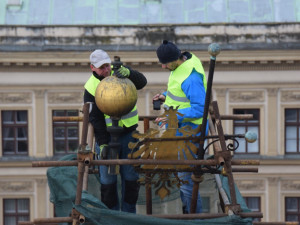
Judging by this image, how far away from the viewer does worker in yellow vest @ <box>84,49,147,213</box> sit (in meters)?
11.9

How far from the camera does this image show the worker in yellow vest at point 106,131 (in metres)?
11.9

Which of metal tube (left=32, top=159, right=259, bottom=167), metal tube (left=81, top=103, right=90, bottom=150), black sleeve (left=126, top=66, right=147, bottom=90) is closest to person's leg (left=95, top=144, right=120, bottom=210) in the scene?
black sleeve (left=126, top=66, right=147, bottom=90)

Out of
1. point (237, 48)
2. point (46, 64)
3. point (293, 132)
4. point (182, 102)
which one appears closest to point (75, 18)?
point (46, 64)

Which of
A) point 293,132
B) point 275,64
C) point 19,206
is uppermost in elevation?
point 275,64

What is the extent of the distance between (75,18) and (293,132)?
9.00m

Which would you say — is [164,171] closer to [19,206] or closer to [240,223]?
[240,223]

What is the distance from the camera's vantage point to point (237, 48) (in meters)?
34.4

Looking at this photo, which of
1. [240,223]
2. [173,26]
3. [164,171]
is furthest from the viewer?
[173,26]

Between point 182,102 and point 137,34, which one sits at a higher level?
point 137,34

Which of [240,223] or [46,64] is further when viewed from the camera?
[46,64]

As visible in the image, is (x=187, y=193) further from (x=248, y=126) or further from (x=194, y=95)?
(x=248, y=126)

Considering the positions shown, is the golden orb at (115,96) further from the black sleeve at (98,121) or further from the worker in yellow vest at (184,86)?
the black sleeve at (98,121)

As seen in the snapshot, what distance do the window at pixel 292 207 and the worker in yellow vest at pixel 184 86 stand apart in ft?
79.1

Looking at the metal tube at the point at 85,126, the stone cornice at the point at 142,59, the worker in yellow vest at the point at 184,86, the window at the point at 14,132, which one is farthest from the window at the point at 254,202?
the metal tube at the point at 85,126
